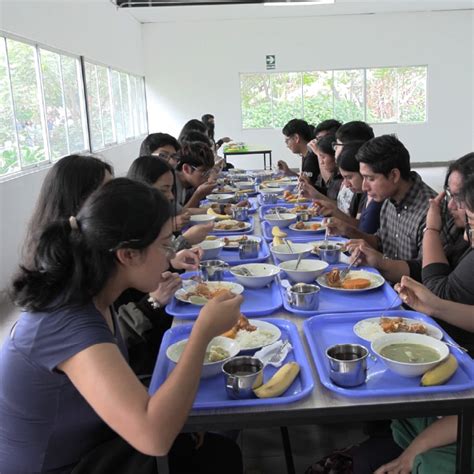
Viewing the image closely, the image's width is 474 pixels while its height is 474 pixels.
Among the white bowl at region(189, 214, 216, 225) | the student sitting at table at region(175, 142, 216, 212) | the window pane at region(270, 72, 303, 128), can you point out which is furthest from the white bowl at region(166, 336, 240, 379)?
the window pane at region(270, 72, 303, 128)

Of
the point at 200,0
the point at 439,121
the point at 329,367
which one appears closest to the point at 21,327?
the point at 329,367

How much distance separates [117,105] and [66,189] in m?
7.35

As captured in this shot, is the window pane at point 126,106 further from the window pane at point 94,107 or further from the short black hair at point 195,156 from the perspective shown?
the short black hair at point 195,156

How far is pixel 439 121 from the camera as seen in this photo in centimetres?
982

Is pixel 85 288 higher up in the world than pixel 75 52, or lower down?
lower down

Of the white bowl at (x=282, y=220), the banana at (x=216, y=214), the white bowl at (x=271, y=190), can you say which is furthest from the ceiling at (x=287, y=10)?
the white bowl at (x=282, y=220)

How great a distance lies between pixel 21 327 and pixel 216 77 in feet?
30.7

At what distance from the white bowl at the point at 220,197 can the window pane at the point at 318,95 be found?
6.83 meters

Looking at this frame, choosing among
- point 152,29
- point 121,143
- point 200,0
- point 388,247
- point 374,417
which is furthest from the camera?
point 152,29

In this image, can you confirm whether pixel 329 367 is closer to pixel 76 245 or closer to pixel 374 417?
pixel 374 417

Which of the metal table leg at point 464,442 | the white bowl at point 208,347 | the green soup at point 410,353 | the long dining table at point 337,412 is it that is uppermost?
the white bowl at point 208,347

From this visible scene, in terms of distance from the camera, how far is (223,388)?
1.08m

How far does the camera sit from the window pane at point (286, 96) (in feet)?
32.1

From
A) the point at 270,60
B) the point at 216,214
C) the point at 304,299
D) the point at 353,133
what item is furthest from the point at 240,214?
the point at 270,60
